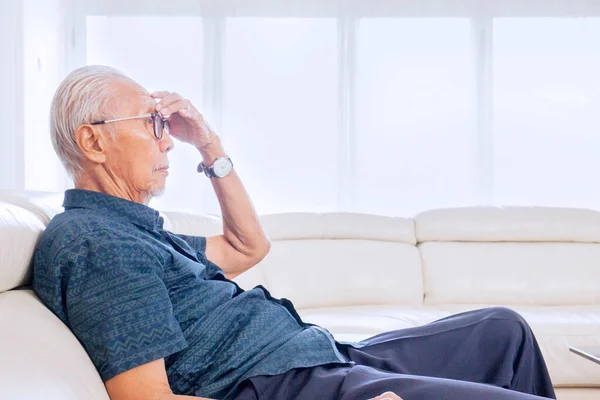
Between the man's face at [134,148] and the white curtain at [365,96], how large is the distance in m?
3.70

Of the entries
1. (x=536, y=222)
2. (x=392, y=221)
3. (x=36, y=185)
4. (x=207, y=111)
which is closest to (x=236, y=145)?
(x=207, y=111)

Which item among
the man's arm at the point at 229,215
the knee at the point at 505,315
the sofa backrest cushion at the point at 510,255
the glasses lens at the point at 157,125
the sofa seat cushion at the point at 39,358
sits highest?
the glasses lens at the point at 157,125

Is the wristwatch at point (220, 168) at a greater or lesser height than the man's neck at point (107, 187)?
greater

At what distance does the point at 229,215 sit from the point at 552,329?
53.0 inches

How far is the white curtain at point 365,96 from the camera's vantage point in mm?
5160

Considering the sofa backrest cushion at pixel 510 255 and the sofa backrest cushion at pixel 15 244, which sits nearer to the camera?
the sofa backrest cushion at pixel 15 244

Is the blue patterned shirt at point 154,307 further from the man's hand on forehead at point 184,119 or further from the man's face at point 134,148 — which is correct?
the man's hand on forehead at point 184,119

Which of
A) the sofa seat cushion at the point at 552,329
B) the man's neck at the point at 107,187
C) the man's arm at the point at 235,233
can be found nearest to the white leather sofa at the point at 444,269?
the sofa seat cushion at the point at 552,329

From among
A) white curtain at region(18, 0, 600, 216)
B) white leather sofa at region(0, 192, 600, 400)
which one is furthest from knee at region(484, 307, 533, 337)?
white curtain at region(18, 0, 600, 216)

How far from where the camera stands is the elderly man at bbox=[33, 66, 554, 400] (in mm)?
1093

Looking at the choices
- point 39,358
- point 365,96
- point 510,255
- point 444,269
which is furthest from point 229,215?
point 365,96

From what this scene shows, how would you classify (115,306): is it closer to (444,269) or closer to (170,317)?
(170,317)

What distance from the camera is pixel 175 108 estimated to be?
1449 millimetres

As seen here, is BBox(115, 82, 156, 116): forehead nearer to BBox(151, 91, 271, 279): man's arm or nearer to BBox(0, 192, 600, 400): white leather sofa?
BBox(151, 91, 271, 279): man's arm
